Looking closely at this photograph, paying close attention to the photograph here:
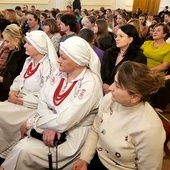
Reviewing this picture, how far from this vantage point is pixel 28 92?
2.30 meters

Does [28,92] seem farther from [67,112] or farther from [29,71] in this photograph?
[67,112]

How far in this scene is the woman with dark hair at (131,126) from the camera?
4.28 ft

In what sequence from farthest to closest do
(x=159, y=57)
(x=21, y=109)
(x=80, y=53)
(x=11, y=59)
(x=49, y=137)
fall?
(x=159, y=57) < (x=11, y=59) < (x=21, y=109) < (x=80, y=53) < (x=49, y=137)

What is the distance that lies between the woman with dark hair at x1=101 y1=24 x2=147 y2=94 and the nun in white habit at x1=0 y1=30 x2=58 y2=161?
718 millimetres

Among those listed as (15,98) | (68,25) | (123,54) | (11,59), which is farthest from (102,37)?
(15,98)

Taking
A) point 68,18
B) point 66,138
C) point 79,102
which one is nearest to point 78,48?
point 79,102

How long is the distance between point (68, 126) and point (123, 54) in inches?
53.1

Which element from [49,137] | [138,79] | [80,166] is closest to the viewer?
[138,79]

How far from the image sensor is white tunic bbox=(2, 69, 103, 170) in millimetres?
1612

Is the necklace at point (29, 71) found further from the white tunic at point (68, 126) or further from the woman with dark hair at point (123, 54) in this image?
the woman with dark hair at point (123, 54)

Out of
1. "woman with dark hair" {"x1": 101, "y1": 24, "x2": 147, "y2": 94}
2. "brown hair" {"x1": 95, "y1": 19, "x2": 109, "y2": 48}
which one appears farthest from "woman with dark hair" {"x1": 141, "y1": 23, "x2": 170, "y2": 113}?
"brown hair" {"x1": 95, "y1": 19, "x2": 109, "y2": 48}

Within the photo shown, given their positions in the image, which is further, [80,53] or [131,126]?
[80,53]

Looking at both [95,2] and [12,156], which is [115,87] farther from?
[95,2]

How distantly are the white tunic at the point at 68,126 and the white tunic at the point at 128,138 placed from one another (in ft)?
0.40
